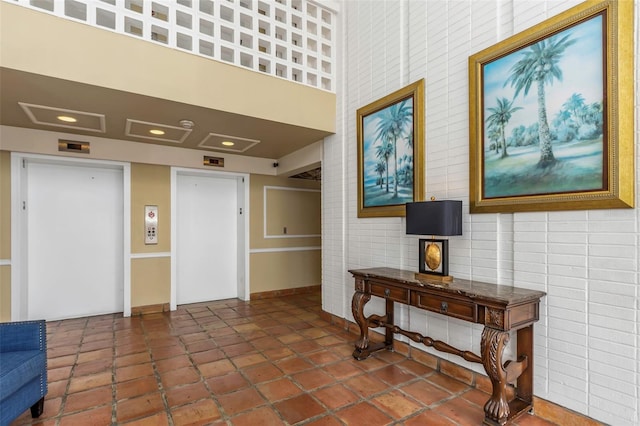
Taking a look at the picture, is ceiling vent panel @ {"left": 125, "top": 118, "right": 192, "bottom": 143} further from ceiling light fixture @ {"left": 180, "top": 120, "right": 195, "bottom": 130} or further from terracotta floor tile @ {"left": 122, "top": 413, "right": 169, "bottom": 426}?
terracotta floor tile @ {"left": 122, "top": 413, "right": 169, "bottom": 426}

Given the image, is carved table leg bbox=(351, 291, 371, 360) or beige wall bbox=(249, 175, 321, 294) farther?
beige wall bbox=(249, 175, 321, 294)

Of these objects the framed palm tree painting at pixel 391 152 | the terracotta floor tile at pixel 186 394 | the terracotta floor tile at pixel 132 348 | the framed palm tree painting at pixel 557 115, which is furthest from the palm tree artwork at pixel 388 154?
the terracotta floor tile at pixel 132 348

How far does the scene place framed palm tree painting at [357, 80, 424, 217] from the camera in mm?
3131

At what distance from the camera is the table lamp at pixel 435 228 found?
2.56 m

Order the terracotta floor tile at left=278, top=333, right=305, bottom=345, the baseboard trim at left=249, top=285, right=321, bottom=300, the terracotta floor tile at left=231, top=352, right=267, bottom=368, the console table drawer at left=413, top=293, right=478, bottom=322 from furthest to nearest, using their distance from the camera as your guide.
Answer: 1. the baseboard trim at left=249, top=285, right=321, bottom=300
2. the terracotta floor tile at left=278, top=333, right=305, bottom=345
3. the terracotta floor tile at left=231, top=352, right=267, bottom=368
4. the console table drawer at left=413, top=293, right=478, bottom=322

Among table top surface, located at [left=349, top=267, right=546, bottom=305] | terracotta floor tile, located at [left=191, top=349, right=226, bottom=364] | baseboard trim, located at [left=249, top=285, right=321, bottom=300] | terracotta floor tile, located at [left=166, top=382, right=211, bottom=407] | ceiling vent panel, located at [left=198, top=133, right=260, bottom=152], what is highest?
ceiling vent panel, located at [left=198, top=133, right=260, bottom=152]

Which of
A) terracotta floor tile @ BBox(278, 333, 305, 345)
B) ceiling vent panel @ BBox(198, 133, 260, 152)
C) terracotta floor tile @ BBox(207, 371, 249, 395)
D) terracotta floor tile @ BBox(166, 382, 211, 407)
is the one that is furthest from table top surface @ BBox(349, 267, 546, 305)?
ceiling vent panel @ BBox(198, 133, 260, 152)

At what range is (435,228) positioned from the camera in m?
2.58

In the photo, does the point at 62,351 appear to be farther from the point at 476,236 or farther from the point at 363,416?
the point at 476,236

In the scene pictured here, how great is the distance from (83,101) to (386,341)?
3.80 m

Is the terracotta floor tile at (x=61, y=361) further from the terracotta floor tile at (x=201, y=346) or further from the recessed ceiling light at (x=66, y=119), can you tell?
the recessed ceiling light at (x=66, y=119)

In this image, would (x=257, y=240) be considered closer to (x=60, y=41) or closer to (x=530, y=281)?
(x=60, y=41)

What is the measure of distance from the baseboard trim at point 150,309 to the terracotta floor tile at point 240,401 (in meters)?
2.90

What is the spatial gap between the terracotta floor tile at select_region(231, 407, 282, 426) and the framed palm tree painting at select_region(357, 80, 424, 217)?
2.10 meters
